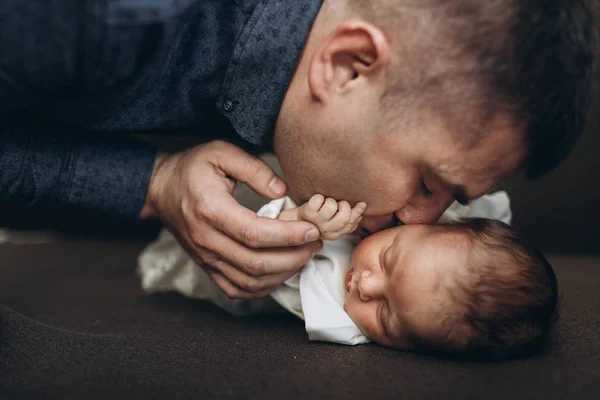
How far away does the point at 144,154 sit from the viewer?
112 cm

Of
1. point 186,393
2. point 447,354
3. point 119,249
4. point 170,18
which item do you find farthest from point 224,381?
point 119,249

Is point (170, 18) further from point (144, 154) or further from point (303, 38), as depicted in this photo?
point (144, 154)

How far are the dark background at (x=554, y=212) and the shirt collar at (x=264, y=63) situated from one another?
51 centimetres

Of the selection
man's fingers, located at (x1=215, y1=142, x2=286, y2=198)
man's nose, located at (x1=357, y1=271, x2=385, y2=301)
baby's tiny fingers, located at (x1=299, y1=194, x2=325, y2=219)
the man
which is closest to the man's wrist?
the man

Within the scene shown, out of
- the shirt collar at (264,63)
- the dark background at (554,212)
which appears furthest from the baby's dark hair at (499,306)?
the dark background at (554,212)

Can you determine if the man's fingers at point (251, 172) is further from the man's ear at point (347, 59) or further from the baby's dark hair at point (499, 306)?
the baby's dark hair at point (499, 306)

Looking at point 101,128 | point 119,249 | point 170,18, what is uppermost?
point 170,18

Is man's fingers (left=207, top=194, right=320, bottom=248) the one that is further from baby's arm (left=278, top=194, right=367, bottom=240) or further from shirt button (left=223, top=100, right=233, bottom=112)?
shirt button (left=223, top=100, right=233, bottom=112)

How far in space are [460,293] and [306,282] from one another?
0.26 metres

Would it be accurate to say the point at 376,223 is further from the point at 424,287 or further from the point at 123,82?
the point at 123,82

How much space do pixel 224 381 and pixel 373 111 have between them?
0.38m

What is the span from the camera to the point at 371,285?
3.09 ft

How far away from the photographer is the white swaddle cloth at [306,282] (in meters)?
0.96

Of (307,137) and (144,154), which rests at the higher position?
(307,137)
